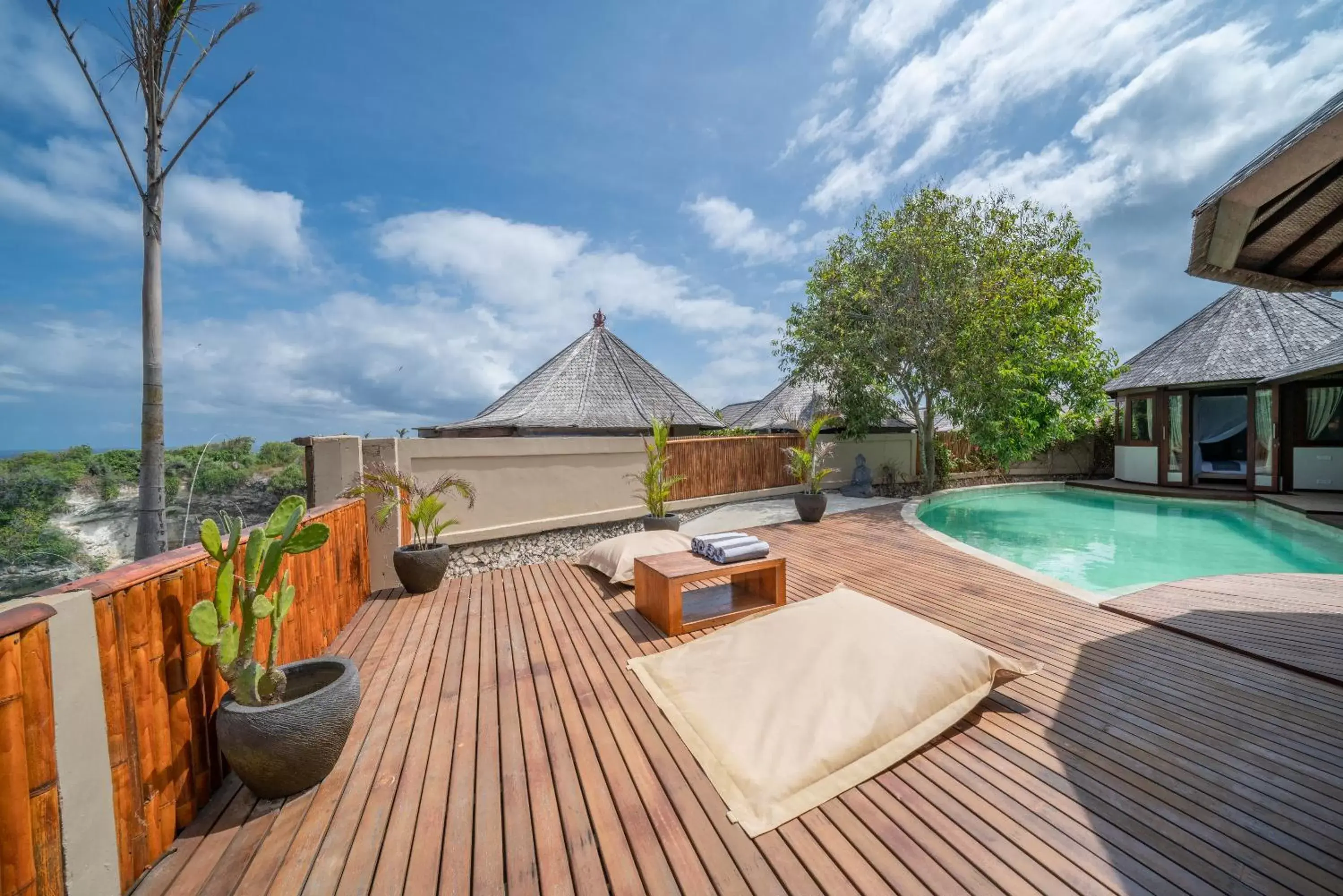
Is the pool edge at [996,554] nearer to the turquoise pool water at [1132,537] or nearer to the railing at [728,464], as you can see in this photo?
the turquoise pool water at [1132,537]

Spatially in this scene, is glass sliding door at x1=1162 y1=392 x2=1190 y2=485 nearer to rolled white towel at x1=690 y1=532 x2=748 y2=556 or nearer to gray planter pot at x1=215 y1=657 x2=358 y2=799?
rolled white towel at x1=690 y1=532 x2=748 y2=556

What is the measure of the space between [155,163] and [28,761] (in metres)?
8.48

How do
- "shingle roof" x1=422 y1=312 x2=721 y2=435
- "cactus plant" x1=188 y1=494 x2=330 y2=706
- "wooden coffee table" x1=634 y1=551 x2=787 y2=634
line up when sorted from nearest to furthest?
"cactus plant" x1=188 y1=494 x2=330 y2=706 < "wooden coffee table" x1=634 y1=551 x2=787 y2=634 < "shingle roof" x1=422 y1=312 x2=721 y2=435

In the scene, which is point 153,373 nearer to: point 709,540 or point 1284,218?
point 709,540

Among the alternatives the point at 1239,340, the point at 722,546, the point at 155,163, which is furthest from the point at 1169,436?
the point at 155,163

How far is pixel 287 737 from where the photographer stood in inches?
77.4

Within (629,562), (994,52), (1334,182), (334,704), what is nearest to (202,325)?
(629,562)

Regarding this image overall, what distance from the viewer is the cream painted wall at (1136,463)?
42.5 ft

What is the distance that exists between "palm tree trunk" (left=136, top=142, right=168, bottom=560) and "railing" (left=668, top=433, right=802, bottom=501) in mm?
7058

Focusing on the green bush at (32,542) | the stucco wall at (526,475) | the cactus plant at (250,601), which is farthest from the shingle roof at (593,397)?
the cactus plant at (250,601)

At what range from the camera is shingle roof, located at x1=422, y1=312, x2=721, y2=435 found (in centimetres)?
1212

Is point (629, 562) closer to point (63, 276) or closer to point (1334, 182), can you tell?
point (1334, 182)

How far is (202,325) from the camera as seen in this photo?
7211 mm

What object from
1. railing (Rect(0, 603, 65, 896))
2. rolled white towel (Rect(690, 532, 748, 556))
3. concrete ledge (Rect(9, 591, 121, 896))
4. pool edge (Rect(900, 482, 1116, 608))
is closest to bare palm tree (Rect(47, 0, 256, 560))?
concrete ledge (Rect(9, 591, 121, 896))
